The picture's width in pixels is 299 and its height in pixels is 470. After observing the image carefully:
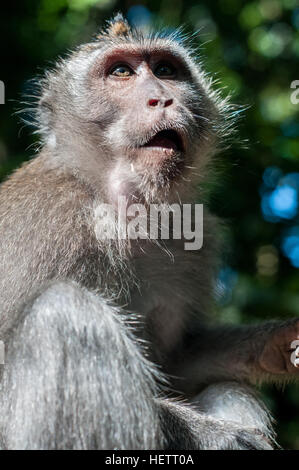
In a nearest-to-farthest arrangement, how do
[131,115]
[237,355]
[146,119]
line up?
[146,119]
[131,115]
[237,355]

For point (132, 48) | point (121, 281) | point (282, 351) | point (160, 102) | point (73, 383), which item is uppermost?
point (132, 48)

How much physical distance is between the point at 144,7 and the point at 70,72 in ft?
14.6

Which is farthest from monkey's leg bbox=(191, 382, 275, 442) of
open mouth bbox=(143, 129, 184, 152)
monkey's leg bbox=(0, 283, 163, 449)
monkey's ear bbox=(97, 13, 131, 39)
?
monkey's ear bbox=(97, 13, 131, 39)

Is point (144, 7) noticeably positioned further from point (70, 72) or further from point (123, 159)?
point (123, 159)

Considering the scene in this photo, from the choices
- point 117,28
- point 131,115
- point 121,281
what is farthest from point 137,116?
point 117,28

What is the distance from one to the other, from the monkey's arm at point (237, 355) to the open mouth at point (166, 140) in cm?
202

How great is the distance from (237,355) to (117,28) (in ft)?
11.3

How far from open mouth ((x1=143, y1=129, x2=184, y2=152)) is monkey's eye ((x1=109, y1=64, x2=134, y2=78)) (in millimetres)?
891

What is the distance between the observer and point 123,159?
581cm

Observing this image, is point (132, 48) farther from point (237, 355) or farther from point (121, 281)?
point (237, 355)

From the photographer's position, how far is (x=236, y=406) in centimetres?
585

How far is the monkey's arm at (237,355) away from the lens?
20.8 ft

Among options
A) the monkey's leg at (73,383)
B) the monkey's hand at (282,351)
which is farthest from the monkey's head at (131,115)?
the monkey's hand at (282,351)
